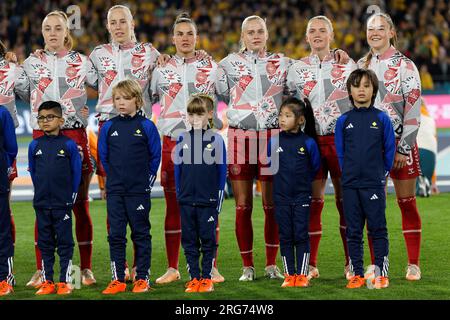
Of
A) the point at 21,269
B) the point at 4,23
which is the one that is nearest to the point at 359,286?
the point at 21,269

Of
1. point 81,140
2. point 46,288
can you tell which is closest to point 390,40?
point 81,140

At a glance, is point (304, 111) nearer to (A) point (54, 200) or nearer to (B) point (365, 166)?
(B) point (365, 166)

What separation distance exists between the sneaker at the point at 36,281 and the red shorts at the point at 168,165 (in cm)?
129

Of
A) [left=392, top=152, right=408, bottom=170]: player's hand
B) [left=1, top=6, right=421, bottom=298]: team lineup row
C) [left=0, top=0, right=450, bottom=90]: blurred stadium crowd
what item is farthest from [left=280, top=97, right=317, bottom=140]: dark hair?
[left=0, top=0, right=450, bottom=90]: blurred stadium crowd

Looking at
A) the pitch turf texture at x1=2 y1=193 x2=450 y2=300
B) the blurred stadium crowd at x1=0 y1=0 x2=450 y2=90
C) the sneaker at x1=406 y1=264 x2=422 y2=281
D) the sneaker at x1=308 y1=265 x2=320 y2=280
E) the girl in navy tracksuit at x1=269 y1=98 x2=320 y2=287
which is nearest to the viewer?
the pitch turf texture at x1=2 y1=193 x2=450 y2=300

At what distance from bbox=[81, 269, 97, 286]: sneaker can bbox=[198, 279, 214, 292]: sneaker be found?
107 centimetres

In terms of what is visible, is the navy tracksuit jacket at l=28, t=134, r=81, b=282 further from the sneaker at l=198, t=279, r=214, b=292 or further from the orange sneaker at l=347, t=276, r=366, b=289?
the orange sneaker at l=347, t=276, r=366, b=289

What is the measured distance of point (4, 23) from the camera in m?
20.5

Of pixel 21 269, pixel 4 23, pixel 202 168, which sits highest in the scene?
pixel 4 23

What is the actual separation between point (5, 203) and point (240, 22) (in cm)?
1481

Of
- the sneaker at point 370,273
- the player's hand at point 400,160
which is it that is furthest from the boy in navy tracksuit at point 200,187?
the player's hand at point 400,160

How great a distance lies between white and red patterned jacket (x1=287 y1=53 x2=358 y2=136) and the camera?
7.88 meters
